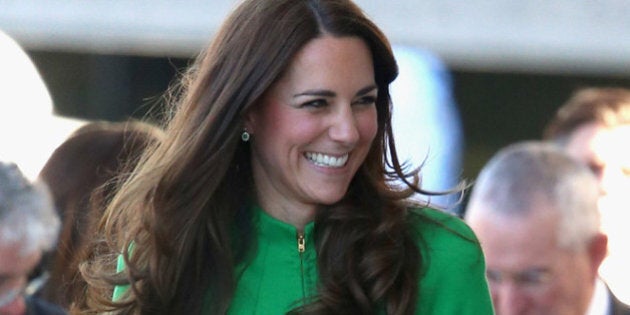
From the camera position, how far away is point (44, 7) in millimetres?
10891

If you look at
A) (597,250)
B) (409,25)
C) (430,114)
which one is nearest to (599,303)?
(597,250)

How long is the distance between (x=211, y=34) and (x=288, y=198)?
727 centimetres

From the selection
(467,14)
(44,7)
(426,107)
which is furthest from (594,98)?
(44,7)

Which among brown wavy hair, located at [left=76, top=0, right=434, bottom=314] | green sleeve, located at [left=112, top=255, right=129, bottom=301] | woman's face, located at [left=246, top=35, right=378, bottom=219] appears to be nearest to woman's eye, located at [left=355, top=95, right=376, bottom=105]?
woman's face, located at [left=246, top=35, right=378, bottom=219]

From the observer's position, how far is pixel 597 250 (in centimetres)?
472

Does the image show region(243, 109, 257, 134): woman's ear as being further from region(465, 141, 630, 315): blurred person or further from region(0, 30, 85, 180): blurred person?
region(0, 30, 85, 180): blurred person

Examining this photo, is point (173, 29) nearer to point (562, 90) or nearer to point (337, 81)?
point (562, 90)

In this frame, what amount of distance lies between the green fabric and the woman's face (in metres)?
0.15

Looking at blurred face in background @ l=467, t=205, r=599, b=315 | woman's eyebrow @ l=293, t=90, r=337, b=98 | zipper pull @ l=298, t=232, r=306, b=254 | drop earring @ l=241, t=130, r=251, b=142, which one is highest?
woman's eyebrow @ l=293, t=90, r=337, b=98

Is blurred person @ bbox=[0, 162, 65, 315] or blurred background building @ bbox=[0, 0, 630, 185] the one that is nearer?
blurred person @ bbox=[0, 162, 65, 315]

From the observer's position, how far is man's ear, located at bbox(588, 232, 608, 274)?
470cm

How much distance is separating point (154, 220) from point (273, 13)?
56 centimetres

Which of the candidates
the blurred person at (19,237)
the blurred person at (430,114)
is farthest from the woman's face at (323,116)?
the blurred person at (430,114)

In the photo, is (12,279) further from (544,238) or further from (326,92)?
(544,238)
